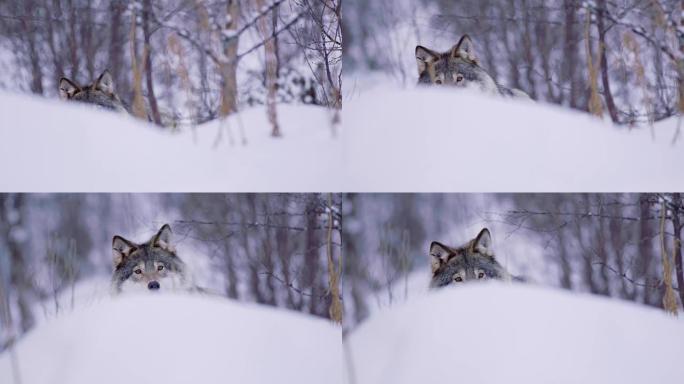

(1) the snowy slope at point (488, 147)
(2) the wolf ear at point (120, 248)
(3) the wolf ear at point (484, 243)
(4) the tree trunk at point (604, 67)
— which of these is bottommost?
(3) the wolf ear at point (484, 243)

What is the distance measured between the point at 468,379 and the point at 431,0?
1.19m

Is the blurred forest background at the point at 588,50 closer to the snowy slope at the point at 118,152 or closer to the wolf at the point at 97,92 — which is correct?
the snowy slope at the point at 118,152

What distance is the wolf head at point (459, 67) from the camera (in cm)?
232

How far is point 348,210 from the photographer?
7.84ft

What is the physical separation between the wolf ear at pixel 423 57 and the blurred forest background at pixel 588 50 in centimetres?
11

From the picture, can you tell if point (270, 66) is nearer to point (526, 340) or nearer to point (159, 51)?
point (159, 51)

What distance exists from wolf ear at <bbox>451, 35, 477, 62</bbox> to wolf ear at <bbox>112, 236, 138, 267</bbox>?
45.6 inches

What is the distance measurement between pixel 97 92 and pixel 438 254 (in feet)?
3.80

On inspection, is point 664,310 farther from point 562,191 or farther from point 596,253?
point 562,191

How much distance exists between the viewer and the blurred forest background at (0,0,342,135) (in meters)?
2.24

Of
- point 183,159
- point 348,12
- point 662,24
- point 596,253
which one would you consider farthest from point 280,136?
point 662,24

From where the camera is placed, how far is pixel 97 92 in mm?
2248

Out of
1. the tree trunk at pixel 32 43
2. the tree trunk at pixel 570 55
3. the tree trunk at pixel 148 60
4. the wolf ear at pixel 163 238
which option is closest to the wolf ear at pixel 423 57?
the tree trunk at pixel 570 55

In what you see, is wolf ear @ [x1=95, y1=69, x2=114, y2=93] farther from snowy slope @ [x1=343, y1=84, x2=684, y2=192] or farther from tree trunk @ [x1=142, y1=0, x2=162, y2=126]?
snowy slope @ [x1=343, y1=84, x2=684, y2=192]
